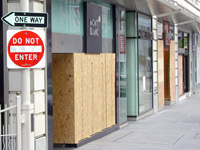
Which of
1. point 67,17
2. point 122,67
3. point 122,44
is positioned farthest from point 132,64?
point 67,17

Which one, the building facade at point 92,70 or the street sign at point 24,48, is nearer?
the street sign at point 24,48

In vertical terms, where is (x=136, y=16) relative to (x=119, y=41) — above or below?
above

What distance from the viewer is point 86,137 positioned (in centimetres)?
1216

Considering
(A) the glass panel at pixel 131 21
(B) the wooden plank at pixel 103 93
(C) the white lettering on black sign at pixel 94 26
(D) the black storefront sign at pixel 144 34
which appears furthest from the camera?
(D) the black storefront sign at pixel 144 34

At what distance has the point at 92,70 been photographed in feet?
40.9

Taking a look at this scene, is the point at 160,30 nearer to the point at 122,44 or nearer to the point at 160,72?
the point at 160,72

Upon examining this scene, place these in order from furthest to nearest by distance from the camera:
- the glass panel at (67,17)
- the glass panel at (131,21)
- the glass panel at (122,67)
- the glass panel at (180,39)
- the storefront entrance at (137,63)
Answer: the glass panel at (180,39)
the storefront entrance at (137,63)
the glass panel at (131,21)
the glass panel at (122,67)
the glass panel at (67,17)

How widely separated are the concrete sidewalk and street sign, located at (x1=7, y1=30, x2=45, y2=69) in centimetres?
499

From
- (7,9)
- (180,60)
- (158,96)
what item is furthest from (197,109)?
(7,9)

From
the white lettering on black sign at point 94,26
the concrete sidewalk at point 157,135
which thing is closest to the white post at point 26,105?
the concrete sidewalk at point 157,135

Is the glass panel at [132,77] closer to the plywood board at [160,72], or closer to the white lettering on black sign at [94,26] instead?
the plywood board at [160,72]

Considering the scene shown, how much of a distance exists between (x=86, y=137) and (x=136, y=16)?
6.61m

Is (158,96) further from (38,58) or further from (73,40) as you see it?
(38,58)

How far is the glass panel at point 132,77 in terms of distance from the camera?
17.3 m
